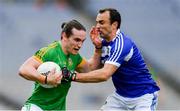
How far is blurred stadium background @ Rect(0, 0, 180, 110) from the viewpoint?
12.7 metres

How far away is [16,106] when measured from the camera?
497 inches

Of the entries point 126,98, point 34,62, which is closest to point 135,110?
point 126,98

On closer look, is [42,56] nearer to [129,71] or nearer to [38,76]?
[38,76]

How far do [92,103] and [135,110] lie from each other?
16.6 feet

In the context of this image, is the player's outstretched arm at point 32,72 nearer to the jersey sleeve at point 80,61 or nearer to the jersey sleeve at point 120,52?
the jersey sleeve at point 80,61

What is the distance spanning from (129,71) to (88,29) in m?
5.84

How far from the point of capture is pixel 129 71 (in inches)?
289

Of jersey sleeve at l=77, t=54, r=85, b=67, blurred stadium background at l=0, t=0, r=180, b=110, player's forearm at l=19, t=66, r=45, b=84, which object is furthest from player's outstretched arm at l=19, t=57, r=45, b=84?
blurred stadium background at l=0, t=0, r=180, b=110

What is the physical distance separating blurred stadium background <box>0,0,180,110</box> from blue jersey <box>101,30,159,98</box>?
5.06 meters

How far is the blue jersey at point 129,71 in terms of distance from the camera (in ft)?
23.6

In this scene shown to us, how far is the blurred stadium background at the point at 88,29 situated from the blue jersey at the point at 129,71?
5.06 m

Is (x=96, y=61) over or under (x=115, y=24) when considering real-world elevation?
under

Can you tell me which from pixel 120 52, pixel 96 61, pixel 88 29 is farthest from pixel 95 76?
pixel 88 29

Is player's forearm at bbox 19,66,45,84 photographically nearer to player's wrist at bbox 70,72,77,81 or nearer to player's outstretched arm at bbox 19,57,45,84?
player's outstretched arm at bbox 19,57,45,84
